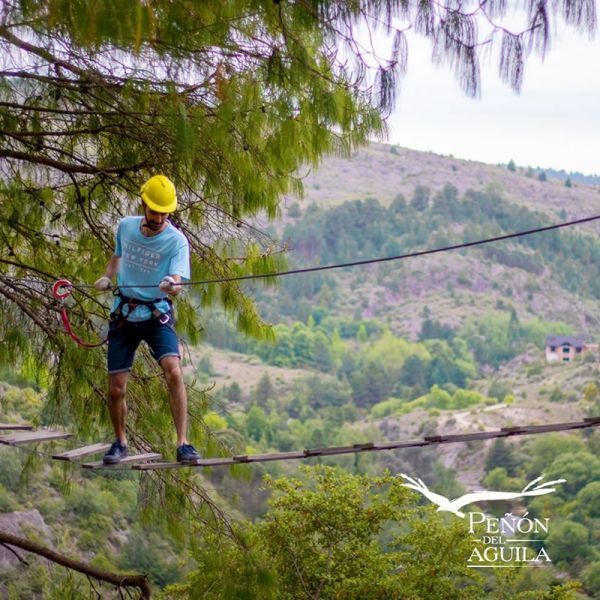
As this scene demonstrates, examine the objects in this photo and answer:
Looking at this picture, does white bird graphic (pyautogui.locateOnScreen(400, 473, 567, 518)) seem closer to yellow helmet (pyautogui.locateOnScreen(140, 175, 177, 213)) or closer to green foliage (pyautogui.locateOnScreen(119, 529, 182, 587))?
green foliage (pyautogui.locateOnScreen(119, 529, 182, 587))

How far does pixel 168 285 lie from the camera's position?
14.7ft

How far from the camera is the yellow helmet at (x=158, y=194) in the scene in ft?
14.8

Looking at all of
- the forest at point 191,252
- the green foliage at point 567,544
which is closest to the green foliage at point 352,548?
the forest at point 191,252

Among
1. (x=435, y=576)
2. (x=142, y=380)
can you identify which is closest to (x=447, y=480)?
(x=435, y=576)

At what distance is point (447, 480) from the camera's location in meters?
60.4

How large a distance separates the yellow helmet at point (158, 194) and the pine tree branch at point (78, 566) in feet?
7.29

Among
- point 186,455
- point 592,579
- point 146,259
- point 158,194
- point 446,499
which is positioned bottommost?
point 592,579

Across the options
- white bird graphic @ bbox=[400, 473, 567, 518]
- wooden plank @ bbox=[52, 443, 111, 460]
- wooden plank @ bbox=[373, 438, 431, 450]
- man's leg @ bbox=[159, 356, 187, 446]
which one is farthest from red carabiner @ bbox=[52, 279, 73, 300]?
white bird graphic @ bbox=[400, 473, 567, 518]

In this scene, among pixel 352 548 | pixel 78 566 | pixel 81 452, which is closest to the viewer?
pixel 81 452

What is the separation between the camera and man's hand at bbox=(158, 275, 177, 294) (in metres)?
4.48

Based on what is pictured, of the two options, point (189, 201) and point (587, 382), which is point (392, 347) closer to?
point (587, 382)

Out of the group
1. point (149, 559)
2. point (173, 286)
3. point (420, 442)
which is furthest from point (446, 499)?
point (173, 286)

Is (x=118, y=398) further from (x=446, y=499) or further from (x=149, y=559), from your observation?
(x=149, y=559)

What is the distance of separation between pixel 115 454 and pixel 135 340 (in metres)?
0.46
